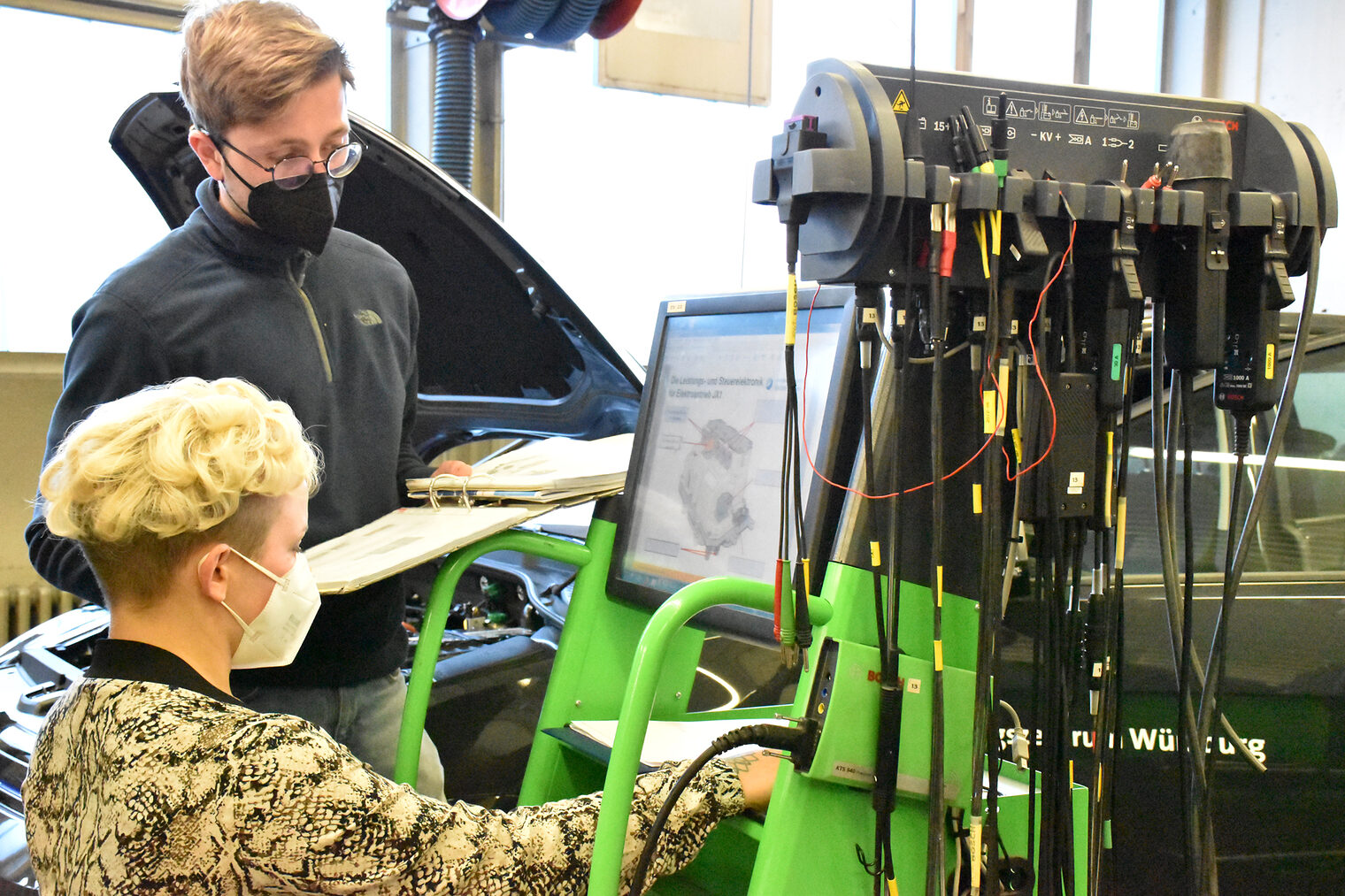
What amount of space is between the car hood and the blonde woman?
1.09 meters

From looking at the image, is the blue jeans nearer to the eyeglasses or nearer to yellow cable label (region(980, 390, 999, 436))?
the eyeglasses

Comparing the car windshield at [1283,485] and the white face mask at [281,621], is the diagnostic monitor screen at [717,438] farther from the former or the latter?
the car windshield at [1283,485]

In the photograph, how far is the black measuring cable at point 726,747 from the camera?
1283 millimetres

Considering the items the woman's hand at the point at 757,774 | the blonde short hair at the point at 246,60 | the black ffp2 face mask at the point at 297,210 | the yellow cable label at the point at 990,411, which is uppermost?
the blonde short hair at the point at 246,60

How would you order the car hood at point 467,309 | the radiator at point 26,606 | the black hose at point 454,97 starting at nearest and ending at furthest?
1. the car hood at point 467,309
2. the radiator at point 26,606
3. the black hose at point 454,97

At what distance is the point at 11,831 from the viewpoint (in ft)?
5.55

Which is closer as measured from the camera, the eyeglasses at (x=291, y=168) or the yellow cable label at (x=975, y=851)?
the yellow cable label at (x=975, y=851)

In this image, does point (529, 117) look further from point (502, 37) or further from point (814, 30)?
point (814, 30)

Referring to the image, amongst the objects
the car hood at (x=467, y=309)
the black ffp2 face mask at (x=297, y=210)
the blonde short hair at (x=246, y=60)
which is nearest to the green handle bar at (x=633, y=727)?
the black ffp2 face mask at (x=297, y=210)

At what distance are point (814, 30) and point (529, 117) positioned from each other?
1.49 meters

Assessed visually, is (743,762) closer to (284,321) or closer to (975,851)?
(975,851)

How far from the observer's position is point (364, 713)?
1721mm

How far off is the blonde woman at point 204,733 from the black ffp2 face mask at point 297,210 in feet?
1.21

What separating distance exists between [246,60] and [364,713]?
3.12 ft
